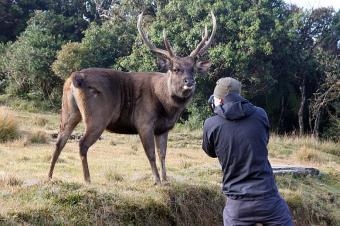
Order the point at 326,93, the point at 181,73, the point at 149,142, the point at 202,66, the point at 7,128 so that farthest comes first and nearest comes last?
the point at 326,93 < the point at 7,128 < the point at 202,66 < the point at 149,142 < the point at 181,73

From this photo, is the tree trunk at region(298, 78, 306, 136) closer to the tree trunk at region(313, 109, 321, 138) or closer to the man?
the tree trunk at region(313, 109, 321, 138)

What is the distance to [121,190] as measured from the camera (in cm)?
784

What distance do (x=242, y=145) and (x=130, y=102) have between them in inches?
136

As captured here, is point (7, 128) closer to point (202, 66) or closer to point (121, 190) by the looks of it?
point (121, 190)

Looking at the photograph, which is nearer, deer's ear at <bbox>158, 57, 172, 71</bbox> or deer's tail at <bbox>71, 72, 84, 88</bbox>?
deer's tail at <bbox>71, 72, 84, 88</bbox>

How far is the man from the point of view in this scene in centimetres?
528

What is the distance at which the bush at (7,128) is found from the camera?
13.4 meters

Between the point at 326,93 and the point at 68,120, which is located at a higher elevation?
the point at 68,120

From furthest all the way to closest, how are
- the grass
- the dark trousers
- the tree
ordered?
the tree
the grass
the dark trousers

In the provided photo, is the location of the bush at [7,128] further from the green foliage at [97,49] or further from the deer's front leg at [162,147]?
the green foliage at [97,49]

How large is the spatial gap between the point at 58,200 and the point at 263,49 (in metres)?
15.5

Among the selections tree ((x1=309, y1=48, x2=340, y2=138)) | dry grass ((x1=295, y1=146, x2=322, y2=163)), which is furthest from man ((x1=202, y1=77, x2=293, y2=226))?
tree ((x1=309, y1=48, x2=340, y2=138))

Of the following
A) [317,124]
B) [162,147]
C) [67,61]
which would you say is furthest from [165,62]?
[317,124]

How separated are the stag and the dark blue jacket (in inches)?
102
